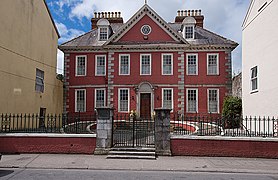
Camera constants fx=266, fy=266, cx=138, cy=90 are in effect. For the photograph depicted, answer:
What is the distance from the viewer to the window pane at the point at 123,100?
2450cm

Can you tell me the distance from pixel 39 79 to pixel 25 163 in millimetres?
11538

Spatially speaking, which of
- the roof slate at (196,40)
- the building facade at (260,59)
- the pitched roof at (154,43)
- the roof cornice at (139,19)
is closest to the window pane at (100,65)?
the pitched roof at (154,43)

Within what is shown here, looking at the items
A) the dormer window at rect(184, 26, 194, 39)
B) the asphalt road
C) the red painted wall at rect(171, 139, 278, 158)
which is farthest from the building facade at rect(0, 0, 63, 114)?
the dormer window at rect(184, 26, 194, 39)

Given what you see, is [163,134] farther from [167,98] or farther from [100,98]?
[100,98]

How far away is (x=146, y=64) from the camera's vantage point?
24.7 meters

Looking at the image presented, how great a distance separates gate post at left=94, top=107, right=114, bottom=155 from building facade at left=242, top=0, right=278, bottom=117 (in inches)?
322

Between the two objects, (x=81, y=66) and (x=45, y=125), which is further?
(x=81, y=66)

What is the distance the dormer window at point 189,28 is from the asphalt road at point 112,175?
60.8 feet

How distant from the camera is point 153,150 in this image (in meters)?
11.3

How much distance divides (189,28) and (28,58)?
14917 mm

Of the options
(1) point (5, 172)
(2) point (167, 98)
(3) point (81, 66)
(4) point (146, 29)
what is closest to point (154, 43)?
(4) point (146, 29)

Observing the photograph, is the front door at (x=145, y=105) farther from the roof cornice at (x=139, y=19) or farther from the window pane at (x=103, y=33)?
the window pane at (x=103, y=33)

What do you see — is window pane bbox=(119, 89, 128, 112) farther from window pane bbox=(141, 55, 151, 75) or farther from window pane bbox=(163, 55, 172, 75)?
window pane bbox=(163, 55, 172, 75)

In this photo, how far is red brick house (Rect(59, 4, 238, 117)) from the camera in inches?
947
